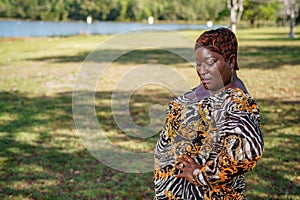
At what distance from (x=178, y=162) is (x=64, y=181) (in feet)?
10.6

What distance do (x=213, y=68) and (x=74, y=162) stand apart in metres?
3.90

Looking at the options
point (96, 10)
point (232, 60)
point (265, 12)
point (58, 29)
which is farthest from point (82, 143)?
point (265, 12)

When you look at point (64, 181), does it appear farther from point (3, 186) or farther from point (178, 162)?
point (178, 162)

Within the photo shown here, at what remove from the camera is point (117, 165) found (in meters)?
4.95

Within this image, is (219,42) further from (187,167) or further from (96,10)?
(96,10)

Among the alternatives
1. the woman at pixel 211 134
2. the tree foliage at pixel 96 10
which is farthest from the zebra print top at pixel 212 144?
the tree foliage at pixel 96 10

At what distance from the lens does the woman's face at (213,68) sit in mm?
1447

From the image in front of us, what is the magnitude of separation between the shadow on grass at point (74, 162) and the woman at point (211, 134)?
262 centimetres

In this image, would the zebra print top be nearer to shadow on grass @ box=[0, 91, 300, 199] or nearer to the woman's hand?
the woman's hand

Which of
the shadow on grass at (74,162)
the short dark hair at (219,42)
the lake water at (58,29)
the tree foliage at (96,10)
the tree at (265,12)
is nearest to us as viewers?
the short dark hair at (219,42)

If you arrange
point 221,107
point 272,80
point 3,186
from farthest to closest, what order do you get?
1. point 272,80
2. point 3,186
3. point 221,107

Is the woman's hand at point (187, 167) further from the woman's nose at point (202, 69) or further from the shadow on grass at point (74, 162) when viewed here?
the shadow on grass at point (74, 162)

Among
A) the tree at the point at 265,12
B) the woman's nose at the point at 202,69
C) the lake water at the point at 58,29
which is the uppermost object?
the tree at the point at 265,12

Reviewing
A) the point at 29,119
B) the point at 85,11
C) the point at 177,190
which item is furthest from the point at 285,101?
the point at 85,11
